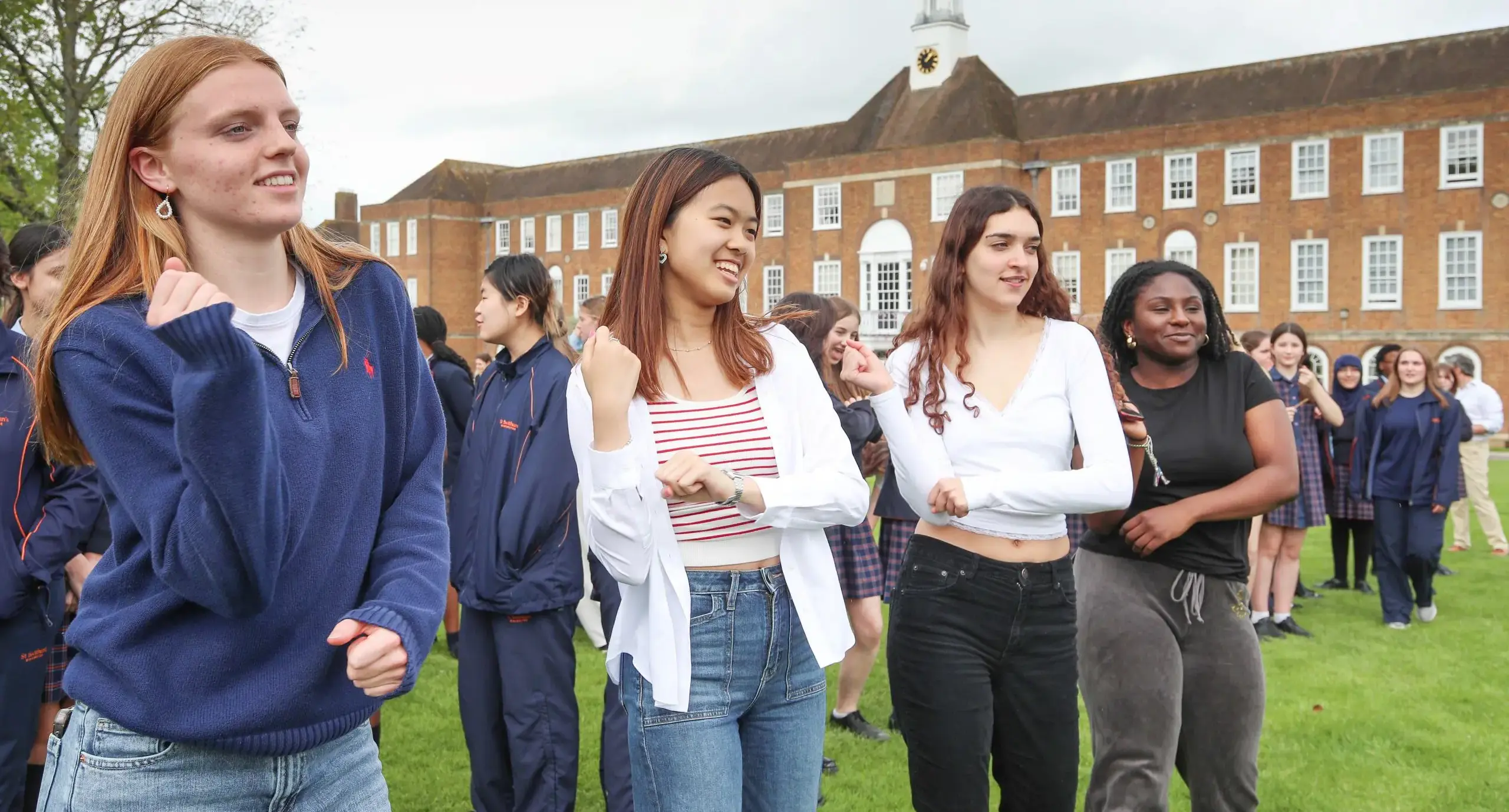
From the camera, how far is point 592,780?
596 centimetres

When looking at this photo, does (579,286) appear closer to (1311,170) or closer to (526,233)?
(526,233)

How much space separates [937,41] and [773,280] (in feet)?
39.5

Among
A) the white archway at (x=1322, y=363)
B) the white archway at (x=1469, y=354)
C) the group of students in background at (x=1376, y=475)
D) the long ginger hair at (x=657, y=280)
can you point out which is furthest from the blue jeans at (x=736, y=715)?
the white archway at (x=1322, y=363)

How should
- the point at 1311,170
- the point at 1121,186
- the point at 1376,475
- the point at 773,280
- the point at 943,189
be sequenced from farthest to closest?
1. the point at 773,280
2. the point at 943,189
3. the point at 1121,186
4. the point at 1311,170
5. the point at 1376,475

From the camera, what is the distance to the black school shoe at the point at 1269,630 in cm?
942

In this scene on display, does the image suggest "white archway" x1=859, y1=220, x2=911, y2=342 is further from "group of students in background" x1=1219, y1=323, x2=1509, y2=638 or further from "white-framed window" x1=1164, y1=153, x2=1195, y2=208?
"group of students in background" x1=1219, y1=323, x2=1509, y2=638

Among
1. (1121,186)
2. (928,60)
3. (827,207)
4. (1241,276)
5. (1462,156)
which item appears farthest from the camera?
(827,207)

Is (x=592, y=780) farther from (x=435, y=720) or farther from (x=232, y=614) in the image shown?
(x=232, y=614)

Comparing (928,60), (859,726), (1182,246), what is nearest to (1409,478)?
(859,726)

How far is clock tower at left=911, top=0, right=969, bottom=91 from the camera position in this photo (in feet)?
154

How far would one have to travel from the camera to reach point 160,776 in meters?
1.96

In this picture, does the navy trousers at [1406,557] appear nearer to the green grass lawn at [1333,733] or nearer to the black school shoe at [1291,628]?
the green grass lawn at [1333,733]

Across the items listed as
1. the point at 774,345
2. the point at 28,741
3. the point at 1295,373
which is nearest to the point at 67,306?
the point at 774,345

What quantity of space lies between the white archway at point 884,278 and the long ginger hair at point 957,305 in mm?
41756
